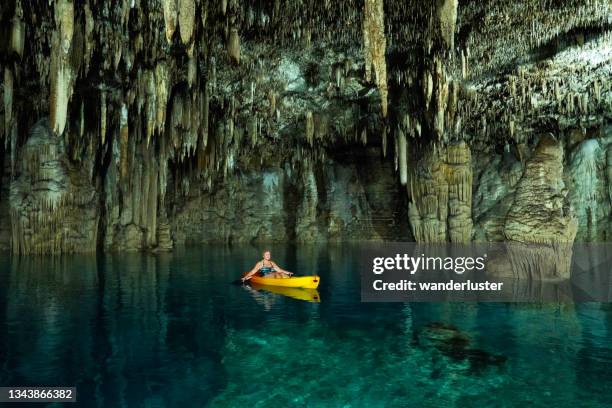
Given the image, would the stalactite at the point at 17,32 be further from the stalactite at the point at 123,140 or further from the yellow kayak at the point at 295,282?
the yellow kayak at the point at 295,282

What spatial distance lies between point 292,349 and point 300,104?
11485 mm

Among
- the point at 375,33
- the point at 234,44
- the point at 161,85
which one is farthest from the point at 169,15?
the point at 161,85

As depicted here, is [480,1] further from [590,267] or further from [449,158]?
[590,267]

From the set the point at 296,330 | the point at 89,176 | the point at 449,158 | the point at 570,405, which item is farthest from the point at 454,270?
the point at 89,176

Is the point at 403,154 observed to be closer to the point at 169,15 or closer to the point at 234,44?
the point at 234,44

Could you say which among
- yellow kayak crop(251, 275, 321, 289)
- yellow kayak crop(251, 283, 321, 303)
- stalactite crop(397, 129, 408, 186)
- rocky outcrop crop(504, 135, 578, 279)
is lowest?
yellow kayak crop(251, 283, 321, 303)

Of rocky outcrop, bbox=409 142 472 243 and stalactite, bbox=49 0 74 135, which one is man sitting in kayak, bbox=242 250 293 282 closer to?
stalactite, bbox=49 0 74 135

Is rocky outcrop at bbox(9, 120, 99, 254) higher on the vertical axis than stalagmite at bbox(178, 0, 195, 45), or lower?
lower

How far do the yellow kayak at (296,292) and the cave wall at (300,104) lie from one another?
14.7ft

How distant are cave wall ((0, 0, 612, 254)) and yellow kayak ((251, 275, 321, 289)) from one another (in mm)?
4225

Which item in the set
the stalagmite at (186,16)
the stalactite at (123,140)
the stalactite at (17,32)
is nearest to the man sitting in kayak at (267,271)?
the stalagmite at (186,16)

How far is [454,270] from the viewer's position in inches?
632

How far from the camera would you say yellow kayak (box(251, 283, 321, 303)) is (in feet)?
32.6

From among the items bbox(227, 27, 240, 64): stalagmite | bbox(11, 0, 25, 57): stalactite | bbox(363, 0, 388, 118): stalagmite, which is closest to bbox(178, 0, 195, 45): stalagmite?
bbox(227, 27, 240, 64): stalagmite
